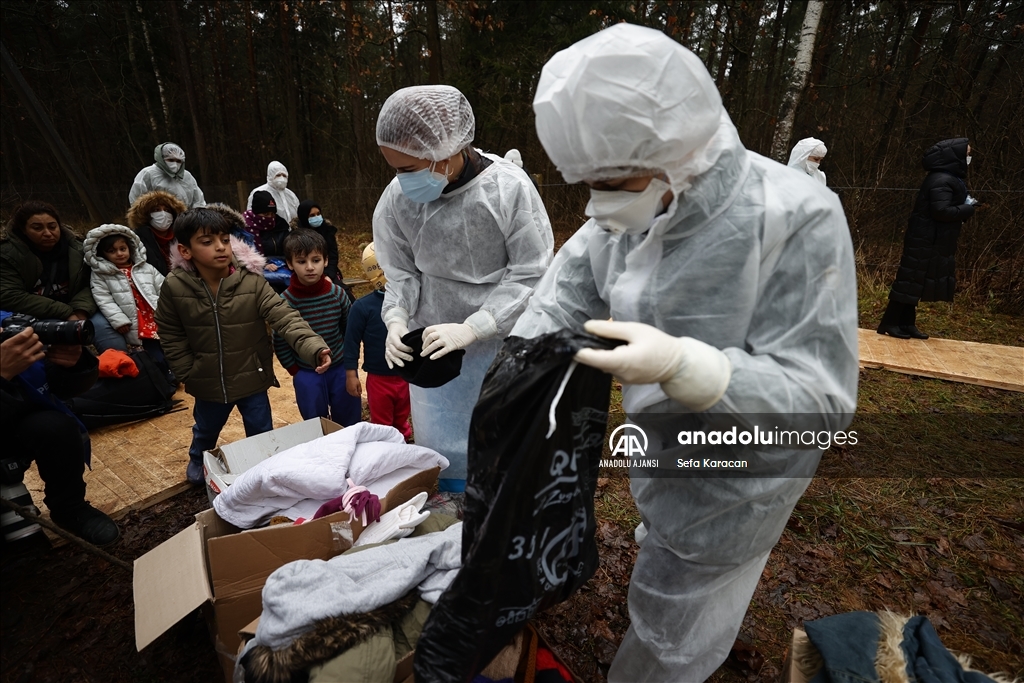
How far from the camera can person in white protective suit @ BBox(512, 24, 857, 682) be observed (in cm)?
105

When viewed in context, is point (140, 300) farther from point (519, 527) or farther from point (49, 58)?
point (49, 58)

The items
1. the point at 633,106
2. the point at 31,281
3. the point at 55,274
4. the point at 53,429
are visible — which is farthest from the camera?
the point at 55,274

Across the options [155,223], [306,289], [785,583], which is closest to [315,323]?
[306,289]

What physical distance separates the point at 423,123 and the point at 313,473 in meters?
1.44

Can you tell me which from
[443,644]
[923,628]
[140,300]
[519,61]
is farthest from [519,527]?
[519,61]

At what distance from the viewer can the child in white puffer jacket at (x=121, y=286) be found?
3859mm

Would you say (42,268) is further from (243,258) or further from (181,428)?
(243,258)

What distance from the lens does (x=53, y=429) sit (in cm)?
249

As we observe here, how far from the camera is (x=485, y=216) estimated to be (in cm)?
215

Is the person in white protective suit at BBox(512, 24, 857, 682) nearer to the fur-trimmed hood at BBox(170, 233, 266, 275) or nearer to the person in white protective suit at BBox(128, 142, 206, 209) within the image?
the fur-trimmed hood at BBox(170, 233, 266, 275)

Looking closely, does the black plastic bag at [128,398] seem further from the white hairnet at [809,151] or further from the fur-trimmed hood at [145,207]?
the white hairnet at [809,151]

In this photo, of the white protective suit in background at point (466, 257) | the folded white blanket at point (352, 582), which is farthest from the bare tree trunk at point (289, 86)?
the folded white blanket at point (352, 582)

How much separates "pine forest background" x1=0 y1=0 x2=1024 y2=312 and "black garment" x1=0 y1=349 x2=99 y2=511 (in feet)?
17.6

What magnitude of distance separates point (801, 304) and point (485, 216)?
134 cm
